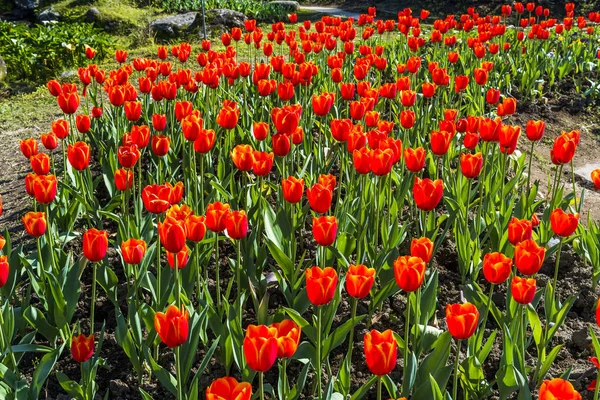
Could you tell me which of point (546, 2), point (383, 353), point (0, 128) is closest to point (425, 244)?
point (383, 353)

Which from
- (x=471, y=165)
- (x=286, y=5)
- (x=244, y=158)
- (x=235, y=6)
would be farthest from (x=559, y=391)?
(x=286, y=5)

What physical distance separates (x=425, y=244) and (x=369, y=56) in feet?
12.2

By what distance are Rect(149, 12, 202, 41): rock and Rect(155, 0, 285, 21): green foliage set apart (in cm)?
277

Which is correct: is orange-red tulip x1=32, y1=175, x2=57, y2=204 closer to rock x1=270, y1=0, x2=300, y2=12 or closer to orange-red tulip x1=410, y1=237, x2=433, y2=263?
orange-red tulip x1=410, y1=237, x2=433, y2=263

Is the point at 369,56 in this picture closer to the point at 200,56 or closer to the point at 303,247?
the point at 200,56

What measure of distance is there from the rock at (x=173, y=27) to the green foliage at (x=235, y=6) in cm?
277

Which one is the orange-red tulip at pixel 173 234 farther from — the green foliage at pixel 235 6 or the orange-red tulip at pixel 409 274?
the green foliage at pixel 235 6

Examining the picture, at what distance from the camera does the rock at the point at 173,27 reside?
1165cm

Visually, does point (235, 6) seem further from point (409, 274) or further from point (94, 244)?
point (409, 274)

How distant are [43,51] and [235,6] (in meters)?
6.88

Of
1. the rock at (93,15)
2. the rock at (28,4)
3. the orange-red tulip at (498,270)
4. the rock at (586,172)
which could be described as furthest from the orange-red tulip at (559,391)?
the rock at (28,4)

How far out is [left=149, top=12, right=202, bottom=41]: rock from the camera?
459 inches

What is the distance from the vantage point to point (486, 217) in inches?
138

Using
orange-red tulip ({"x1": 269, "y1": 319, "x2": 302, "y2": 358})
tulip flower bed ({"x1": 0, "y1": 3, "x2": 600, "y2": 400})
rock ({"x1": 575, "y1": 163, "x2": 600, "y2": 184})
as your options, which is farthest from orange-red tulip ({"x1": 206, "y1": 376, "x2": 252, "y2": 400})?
rock ({"x1": 575, "y1": 163, "x2": 600, "y2": 184})
